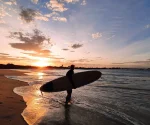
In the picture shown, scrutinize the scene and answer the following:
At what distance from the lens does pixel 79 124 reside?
7.18 meters

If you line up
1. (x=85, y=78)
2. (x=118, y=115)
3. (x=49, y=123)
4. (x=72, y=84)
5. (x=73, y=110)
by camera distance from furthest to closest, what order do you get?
(x=85, y=78) → (x=72, y=84) → (x=73, y=110) → (x=118, y=115) → (x=49, y=123)

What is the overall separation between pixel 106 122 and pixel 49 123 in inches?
103

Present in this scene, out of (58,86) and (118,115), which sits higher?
(58,86)

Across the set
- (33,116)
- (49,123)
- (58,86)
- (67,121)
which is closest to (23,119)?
(33,116)

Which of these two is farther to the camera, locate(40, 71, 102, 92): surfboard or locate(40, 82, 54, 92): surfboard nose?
locate(40, 82, 54, 92): surfboard nose

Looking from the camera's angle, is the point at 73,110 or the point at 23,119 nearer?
the point at 23,119

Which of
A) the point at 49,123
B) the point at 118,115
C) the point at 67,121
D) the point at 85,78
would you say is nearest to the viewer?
the point at 49,123

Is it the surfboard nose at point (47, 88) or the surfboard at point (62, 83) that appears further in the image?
the surfboard nose at point (47, 88)

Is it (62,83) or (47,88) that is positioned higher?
(62,83)

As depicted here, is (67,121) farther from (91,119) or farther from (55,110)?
(55,110)

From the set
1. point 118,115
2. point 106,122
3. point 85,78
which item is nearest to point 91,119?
point 106,122

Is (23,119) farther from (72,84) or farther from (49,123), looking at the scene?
(72,84)

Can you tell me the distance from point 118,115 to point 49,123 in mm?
3897

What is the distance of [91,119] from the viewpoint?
7.95 metres
